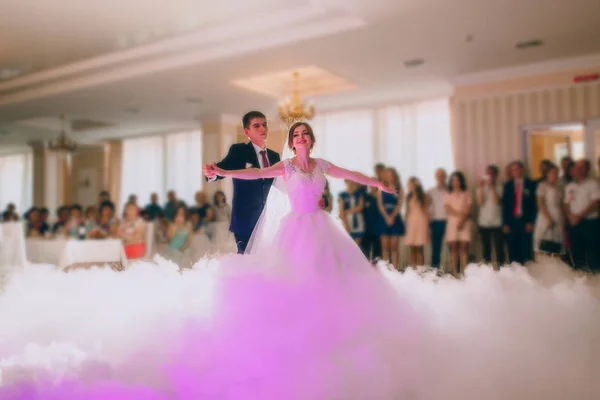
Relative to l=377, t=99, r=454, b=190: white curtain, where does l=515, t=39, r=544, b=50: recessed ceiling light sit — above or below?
above

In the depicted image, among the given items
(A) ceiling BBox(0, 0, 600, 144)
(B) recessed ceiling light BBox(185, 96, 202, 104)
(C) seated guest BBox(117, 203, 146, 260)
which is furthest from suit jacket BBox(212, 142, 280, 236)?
(B) recessed ceiling light BBox(185, 96, 202, 104)

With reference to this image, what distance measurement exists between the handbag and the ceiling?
7.85ft

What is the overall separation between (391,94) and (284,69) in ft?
8.03

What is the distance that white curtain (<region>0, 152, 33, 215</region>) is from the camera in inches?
562

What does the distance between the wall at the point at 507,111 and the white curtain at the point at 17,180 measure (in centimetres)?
1216

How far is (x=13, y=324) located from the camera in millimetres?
2812

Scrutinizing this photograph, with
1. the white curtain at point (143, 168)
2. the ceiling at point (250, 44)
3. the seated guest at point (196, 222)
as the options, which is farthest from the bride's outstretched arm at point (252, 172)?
the white curtain at point (143, 168)

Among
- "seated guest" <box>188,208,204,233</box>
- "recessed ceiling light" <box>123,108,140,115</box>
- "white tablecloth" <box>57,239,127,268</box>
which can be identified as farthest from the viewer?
"recessed ceiling light" <box>123,108,140,115</box>

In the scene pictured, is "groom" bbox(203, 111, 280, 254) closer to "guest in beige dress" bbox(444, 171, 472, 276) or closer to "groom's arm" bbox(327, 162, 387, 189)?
"groom's arm" bbox(327, 162, 387, 189)

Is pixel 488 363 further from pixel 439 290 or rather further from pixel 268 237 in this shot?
pixel 268 237

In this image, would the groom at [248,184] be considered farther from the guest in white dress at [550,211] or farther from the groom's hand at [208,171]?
the guest in white dress at [550,211]

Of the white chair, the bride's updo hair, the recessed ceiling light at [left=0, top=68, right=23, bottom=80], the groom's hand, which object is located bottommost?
the white chair

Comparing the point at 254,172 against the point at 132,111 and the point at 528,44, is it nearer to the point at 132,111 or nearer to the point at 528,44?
the point at 528,44

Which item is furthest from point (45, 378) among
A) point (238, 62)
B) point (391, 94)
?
point (391, 94)
